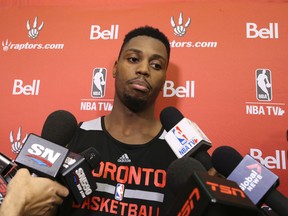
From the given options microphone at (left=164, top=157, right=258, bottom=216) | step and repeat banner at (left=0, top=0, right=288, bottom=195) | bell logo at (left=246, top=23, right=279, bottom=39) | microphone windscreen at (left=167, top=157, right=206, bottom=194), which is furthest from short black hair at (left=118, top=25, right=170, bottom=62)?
microphone at (left=164, top=157, right=258, bottom=216)

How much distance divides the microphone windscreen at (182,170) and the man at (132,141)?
39 centimetres

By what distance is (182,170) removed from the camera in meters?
0.66

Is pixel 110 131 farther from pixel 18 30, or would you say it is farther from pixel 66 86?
pixel 18 30

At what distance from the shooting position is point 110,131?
49.0 inches

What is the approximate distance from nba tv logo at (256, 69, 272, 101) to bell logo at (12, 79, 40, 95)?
1057mm

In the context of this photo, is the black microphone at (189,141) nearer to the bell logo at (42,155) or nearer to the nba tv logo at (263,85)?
the bell logo at (42,155)

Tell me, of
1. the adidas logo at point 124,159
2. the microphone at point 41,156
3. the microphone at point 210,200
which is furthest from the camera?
the adidas logo at point 124,159

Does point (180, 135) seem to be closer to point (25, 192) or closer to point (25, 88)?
point (25, 192)

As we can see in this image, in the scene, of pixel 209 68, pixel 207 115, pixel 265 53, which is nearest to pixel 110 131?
pixel 207 115

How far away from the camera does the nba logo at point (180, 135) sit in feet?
2.79

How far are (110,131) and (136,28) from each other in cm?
56

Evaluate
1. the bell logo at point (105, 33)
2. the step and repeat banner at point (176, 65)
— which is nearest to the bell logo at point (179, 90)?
the step and repeat banner at point (176, 65)

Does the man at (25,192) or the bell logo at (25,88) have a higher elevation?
the bell logo at (25,88)

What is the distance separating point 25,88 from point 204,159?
109 centimetres
